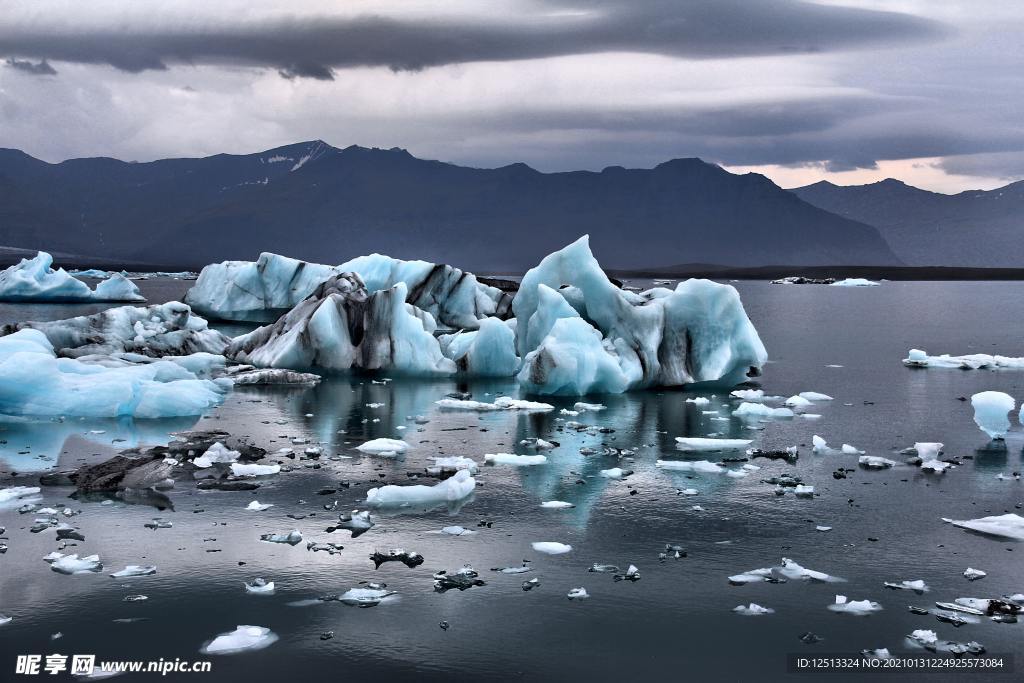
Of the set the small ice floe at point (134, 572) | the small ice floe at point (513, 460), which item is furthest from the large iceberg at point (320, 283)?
the small ice floe at point (134, 572)

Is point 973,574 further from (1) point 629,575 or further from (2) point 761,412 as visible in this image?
(2) point 761,412

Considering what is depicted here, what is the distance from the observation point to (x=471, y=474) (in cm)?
1316

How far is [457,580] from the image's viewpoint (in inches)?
349

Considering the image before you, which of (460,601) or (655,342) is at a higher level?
(655,342)

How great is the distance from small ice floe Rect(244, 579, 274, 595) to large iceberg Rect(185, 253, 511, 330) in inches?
781

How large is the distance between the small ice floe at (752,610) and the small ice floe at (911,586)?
1.42 m

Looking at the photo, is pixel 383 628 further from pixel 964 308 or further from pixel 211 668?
pixel 964 308

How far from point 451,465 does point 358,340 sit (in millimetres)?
12393

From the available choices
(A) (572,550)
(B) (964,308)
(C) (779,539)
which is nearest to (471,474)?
(A) (572,550)

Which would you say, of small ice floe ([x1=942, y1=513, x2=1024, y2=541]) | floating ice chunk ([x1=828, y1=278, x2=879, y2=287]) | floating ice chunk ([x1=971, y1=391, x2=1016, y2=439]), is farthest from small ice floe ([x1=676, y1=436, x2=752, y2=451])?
floating ice chunk ([x1=828, y1=278, x2=879, y2=287])

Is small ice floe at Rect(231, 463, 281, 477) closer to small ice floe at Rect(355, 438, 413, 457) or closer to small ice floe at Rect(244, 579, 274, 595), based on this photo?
small ice floe at Rect(355, 438, 413, 457)

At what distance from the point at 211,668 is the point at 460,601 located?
2199 millimetres

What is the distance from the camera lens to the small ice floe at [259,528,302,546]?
9969mm

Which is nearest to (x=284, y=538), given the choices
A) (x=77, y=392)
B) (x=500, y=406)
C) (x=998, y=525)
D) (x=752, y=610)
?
(x=752, y=610)
